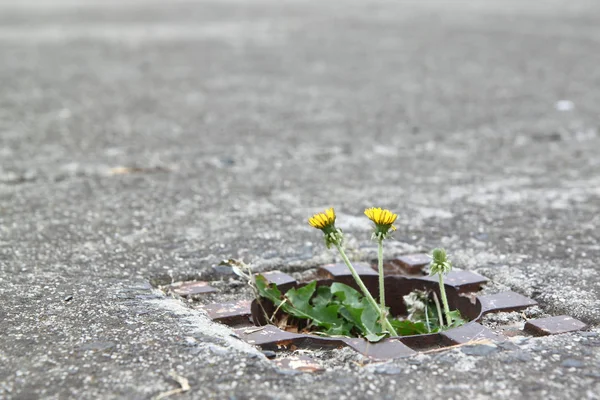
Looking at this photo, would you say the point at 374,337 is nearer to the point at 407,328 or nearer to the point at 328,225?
the point at 407,328

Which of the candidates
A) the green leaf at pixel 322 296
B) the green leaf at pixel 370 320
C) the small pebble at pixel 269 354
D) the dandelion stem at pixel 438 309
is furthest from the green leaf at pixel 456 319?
the small pebble at pixel 269 354

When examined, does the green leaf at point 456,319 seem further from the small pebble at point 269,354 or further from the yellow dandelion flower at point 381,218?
the small pebble at point 269,354

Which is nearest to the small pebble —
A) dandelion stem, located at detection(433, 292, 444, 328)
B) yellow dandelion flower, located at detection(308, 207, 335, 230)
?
yellow dandelion flower, located at detection(308, 207, 335, 230)

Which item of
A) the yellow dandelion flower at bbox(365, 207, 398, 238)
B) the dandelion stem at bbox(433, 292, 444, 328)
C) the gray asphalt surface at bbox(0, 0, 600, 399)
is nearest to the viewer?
the gray asphalt surface at bbox(0, 0, 600, 399)

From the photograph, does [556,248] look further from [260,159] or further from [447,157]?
[260,159]

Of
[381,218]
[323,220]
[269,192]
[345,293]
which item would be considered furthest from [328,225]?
[269,192]

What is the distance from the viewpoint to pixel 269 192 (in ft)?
9.35

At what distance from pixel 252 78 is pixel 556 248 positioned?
3617 mm

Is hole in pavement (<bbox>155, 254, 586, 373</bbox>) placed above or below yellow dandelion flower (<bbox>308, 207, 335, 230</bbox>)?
below

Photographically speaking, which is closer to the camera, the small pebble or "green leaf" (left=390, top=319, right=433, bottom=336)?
the small pebble

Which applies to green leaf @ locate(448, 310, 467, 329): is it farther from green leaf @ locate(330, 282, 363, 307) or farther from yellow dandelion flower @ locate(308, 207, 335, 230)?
yellow dandelion flower @ locate(308, 207, 335, 230)

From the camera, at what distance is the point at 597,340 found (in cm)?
162

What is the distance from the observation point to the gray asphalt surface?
149 cm

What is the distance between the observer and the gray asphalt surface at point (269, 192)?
1.49m
